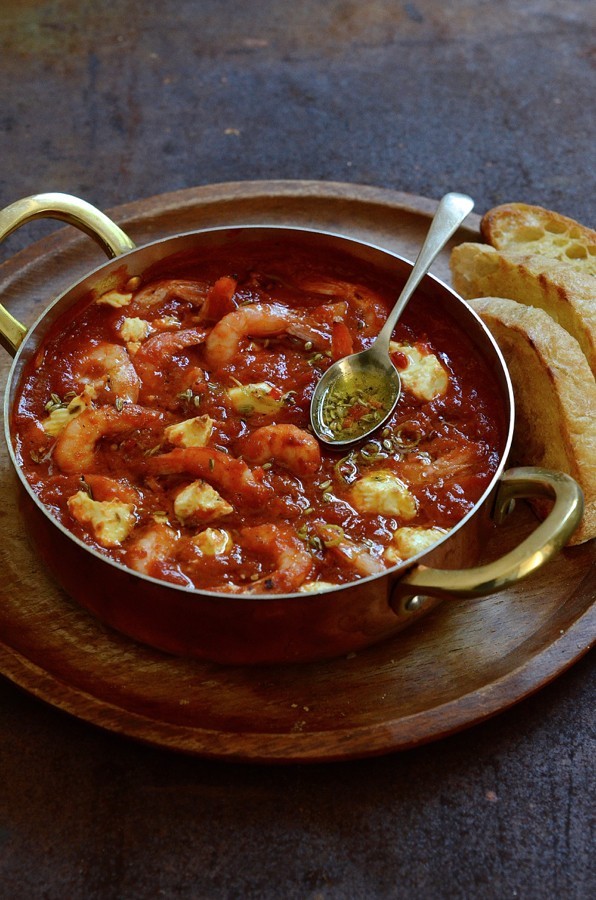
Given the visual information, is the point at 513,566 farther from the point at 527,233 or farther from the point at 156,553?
the point at 527,233

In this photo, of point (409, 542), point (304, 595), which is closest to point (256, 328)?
point (409, 542)

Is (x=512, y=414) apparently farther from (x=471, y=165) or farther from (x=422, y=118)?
(x=422, y=118)

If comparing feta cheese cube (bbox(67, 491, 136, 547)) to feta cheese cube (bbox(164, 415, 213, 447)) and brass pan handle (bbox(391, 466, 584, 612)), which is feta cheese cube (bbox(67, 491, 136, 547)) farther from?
brass pan handle (bbox(391, 466, 584, 612))

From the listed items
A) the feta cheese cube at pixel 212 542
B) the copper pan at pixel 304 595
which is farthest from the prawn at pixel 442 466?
the feta cheese cube at pixel 212 542

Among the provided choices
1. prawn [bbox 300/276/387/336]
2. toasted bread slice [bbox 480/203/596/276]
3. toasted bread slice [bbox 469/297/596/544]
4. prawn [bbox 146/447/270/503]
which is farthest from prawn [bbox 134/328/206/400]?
toasted bread slice [bbox 480/203/596/276]

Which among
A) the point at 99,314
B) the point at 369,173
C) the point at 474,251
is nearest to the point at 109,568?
the point at 99,314
